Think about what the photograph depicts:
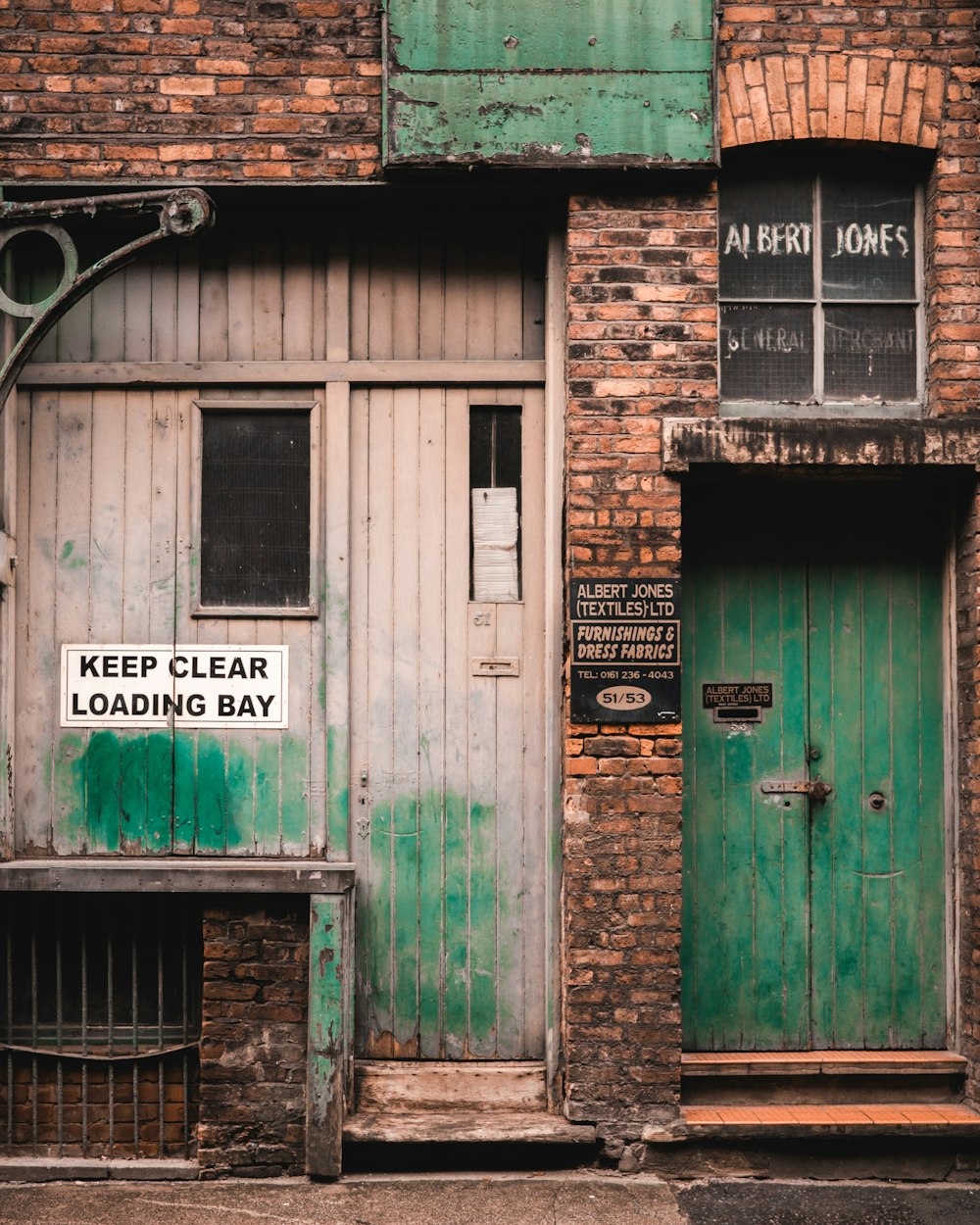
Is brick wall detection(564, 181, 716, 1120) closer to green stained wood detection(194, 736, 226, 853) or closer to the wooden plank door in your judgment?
the wooden plank door

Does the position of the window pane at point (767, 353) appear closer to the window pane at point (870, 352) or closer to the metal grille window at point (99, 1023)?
the window pane at point (870, 352)

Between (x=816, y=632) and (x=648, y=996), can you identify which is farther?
(x=816, y=632)

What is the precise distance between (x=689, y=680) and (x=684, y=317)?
62.7 inches

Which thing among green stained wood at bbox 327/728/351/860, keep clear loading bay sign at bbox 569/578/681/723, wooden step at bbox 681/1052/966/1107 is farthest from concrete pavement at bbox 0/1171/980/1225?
keep clear loading bay sign at bbox 569/578/681/723

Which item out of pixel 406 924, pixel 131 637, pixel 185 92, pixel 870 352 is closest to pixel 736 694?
pixel 870 352

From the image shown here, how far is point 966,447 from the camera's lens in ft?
16.1

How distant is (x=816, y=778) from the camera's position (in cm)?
523

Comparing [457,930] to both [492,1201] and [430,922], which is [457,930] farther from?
[492,1201]

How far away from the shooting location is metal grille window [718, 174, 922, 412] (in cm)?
521

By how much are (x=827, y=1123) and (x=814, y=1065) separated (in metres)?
0.27

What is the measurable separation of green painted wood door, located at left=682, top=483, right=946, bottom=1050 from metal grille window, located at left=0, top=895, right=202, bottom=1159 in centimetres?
221

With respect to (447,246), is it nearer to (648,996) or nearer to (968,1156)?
(648,996)

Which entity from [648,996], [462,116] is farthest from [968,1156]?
[462,116]

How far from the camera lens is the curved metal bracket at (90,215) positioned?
15.3 ft
